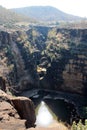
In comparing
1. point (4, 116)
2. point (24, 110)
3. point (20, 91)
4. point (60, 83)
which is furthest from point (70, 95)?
point (4, 116)

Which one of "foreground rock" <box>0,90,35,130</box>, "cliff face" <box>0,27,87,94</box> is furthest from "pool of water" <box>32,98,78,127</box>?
"foreground rock" <box>0,90,35,130</box>

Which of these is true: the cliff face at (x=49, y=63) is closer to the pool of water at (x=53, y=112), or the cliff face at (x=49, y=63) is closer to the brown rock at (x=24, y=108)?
the pool of water at (x=53, y=112)

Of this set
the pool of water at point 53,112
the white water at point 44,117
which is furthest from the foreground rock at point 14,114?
the pool of water at point 53,112

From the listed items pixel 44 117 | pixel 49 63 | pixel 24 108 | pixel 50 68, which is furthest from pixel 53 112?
pixel 24 108

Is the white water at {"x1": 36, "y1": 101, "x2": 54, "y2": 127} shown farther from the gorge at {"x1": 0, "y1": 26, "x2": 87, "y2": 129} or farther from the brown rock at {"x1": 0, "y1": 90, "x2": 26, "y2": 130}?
the brown rock at {"x1": 0, "y1": 90, "x2": 26, "y2": 130}

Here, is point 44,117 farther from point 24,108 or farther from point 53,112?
point 24,108

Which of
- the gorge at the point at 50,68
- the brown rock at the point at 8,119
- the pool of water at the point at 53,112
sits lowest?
the pool of water at the point at 53,112

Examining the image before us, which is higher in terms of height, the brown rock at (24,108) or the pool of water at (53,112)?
the brown rock at (24,108)
